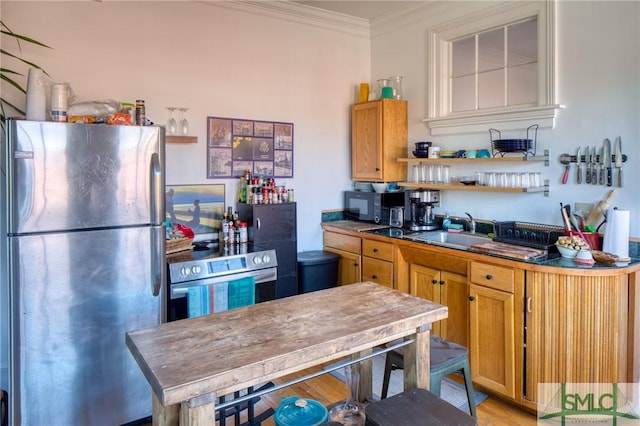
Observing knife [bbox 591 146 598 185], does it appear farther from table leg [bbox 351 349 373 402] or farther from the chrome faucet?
table leg [bbox 351 349 373 402]

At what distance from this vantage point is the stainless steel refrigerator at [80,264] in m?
2.16

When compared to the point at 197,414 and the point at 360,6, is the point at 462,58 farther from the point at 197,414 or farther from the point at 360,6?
the point at 197,414

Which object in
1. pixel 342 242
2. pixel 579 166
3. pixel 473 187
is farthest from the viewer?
pixel 342 242

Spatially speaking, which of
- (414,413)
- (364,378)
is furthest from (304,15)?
(414,413)

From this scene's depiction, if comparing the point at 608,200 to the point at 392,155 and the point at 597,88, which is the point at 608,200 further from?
the point at 392,155

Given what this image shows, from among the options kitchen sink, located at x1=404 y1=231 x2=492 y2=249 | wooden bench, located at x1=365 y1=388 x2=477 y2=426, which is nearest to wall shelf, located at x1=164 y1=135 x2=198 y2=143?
kitchen sink, located at x1=404 y1=231 x2=492 y2=249

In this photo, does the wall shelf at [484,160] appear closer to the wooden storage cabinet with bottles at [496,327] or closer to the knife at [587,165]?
the knife at [587,165]

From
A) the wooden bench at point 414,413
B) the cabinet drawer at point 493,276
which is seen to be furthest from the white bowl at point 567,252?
the wooden bench at point 414,413

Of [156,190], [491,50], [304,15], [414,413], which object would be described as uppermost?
[304,15]

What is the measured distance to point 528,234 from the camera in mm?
2912

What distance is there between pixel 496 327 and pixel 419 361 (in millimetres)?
1132

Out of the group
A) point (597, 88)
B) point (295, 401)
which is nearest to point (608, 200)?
point (597, 88)

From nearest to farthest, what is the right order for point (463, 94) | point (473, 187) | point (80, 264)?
point (80, 264) → point (473, 187) → point (463, 94)

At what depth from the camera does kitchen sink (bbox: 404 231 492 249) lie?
3.30m
